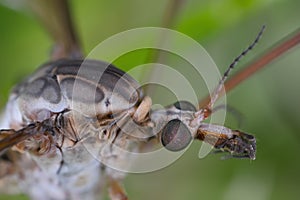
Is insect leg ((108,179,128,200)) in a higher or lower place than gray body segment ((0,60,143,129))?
lower

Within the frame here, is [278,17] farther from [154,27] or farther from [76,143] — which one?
[76,143]

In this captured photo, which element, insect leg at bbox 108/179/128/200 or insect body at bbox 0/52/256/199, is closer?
insect body at bbox 0/52/256/199

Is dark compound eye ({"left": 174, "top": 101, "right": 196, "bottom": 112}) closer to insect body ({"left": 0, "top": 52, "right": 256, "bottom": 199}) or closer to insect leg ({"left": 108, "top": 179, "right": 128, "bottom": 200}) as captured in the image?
insect body ({"left": 0, "top": 52, "right": 256, "bottom": 199})

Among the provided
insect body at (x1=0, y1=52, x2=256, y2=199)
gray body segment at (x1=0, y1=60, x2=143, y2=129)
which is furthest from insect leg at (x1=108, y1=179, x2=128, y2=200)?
gray body segment at (x1=0, y1=60, x2=143, y2=129)

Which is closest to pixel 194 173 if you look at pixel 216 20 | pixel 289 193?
pixel 289 193

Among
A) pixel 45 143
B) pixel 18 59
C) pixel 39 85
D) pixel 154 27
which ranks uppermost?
pixel 154 27

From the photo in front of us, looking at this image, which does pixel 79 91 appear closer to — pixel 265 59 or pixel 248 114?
pixel 265 59

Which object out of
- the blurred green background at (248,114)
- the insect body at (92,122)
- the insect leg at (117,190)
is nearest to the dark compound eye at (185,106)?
the insect body at (92,122)

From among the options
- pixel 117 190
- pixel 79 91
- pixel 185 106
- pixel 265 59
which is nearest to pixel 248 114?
pixel 265 59

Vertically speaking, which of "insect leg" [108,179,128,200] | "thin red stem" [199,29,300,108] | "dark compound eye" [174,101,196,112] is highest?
"thin red stem" [199,29,300,108]
